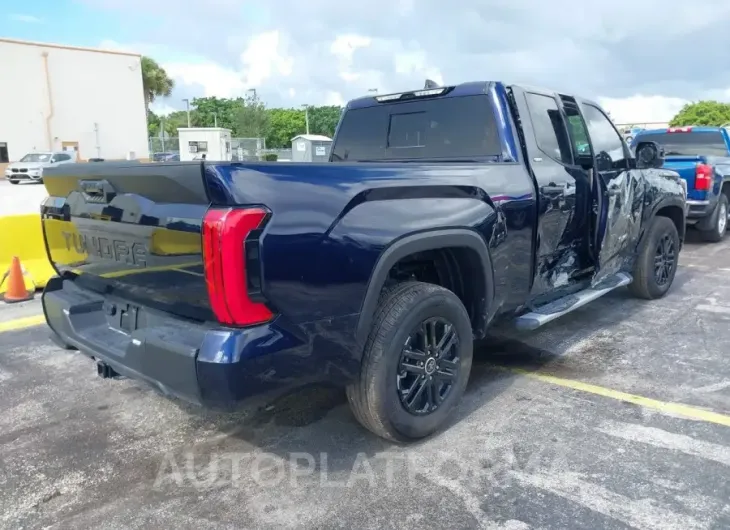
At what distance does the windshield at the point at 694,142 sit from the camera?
1055cm

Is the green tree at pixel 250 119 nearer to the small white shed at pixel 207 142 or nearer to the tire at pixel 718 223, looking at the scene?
the small white shed at pixel 207 142

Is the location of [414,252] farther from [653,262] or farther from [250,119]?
[250,119]

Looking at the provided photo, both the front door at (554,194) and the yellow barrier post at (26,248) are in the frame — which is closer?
the front door at (554,194)

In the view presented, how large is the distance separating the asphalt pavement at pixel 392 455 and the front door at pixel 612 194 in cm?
90

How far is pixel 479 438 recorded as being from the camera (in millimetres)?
3443

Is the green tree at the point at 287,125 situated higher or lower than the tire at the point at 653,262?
higher

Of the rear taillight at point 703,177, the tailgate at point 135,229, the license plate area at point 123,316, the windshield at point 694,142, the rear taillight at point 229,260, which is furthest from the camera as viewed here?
the windshield at point 694,142

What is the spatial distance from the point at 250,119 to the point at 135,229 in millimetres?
51797

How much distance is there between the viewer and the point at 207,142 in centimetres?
3447

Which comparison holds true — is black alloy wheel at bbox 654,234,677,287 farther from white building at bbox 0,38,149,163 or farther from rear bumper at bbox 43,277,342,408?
white building at bbox 0,38,149,163

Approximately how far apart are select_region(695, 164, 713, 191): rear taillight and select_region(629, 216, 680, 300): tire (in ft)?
Answer: 12.0

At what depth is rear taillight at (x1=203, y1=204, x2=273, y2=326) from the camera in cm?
241

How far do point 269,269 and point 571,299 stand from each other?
2.85 meters

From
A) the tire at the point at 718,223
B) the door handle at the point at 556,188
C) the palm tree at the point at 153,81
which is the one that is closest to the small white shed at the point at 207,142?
the palm tree at the point at 153,81
